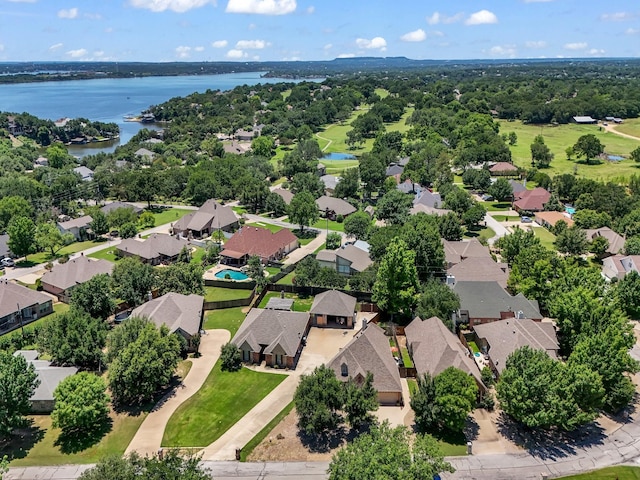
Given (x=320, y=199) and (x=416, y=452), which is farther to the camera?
(x=320, y=199)

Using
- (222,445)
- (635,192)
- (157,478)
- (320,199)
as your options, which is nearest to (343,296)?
(222,445)

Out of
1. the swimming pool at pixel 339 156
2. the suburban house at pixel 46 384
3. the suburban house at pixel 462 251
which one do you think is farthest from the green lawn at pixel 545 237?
the swimming pool at pixel 339 156

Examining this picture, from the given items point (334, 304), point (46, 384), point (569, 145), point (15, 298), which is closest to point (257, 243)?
point (334, 304)

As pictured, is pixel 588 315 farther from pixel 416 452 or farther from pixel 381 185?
pixel 381 185

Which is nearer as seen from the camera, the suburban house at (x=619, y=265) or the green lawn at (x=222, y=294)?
the green lawn at (x=222, y=294)

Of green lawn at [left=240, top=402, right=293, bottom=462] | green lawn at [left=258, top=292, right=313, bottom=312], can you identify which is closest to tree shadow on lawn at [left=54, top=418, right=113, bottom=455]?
green lawn at [left=240, top=402, right=293, bottom=462]

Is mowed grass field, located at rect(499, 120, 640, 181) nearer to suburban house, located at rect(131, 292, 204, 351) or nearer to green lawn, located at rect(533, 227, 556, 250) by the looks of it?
green lawn, located at rect(533, 227, 556, 250)

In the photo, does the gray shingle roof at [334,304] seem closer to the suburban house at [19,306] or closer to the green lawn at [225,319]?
the green lawn at [225,319]
